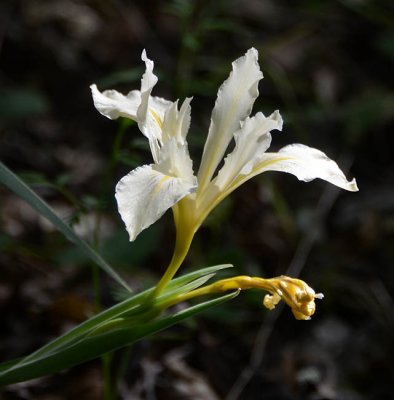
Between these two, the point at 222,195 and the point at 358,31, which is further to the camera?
the point at 358,31

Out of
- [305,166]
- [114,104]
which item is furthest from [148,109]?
[305,166]

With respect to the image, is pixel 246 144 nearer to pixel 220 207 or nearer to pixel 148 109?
pixel 148 109

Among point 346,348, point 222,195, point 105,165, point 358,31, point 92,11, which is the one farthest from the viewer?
point 358,31

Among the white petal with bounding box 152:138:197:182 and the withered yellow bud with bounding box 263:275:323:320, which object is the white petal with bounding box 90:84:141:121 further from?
the withered yellow bud with bounding box 263:275:323:320

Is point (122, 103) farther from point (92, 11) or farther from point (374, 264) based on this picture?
point (92, 11)

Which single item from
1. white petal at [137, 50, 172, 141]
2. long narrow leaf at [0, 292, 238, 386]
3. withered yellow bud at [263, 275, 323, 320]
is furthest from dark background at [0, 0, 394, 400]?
withered yellow bud at [263, 275, 323, 320]

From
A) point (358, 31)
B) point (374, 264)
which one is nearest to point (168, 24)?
point (358, 31)
